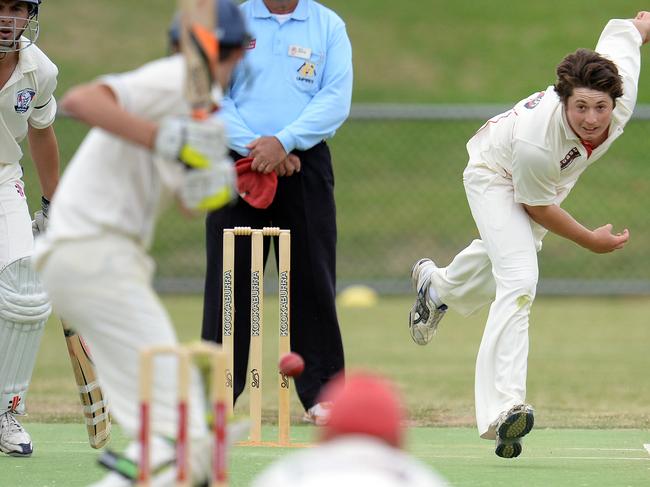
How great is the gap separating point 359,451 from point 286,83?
12.7 feet

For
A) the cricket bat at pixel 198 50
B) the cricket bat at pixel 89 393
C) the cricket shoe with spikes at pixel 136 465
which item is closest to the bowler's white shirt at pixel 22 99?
the cricket bat at pixel 89 393

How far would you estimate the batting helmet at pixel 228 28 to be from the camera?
368cm

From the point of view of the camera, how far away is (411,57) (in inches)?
911

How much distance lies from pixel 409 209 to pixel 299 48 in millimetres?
8249

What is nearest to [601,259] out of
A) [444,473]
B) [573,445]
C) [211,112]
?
[573,445]

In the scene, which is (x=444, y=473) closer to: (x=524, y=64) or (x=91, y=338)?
(x=91, y=338)

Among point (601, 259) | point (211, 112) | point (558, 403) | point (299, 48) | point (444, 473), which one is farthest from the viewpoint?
point (601, 259)

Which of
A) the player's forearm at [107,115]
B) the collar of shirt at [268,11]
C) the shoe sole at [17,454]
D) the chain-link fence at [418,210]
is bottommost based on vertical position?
the chain-link fence at [418,210]

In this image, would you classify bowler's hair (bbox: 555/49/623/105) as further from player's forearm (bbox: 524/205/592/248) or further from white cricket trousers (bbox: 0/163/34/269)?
white cricket trousers (bbox: 0/163/34/269)

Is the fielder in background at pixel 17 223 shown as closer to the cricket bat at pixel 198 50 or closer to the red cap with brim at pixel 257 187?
the red cap with brim at pixel 257 187

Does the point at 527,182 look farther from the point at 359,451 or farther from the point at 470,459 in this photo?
the point at 359,451

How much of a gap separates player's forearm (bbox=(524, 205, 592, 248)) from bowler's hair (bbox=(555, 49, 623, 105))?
486mm

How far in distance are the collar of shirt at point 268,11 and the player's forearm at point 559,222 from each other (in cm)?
141

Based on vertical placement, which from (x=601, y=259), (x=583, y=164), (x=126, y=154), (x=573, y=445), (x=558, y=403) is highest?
(x=126, y=154)
